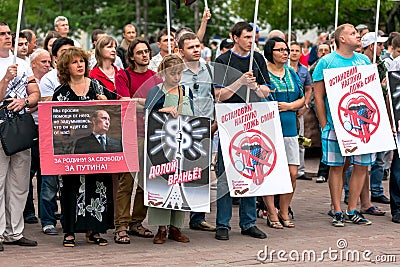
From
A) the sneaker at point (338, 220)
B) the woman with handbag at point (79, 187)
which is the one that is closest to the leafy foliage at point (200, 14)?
the sneaker at point (338, 220)

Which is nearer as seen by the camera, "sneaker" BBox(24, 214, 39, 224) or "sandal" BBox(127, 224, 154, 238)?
"sandal" BBox(127, 224, 154, 238)

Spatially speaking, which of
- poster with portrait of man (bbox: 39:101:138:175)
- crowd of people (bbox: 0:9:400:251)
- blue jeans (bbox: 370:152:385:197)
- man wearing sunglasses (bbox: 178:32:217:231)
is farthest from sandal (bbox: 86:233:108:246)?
blue jeans (bbox: 370:152:385:197)

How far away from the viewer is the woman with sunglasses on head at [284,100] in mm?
9914

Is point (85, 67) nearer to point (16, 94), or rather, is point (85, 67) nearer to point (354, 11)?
point (16, 94)

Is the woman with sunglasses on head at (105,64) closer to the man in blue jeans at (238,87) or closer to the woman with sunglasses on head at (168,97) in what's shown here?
the woman with sunglasses on head at (168,97)

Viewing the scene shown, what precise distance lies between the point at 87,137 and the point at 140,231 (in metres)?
1.30

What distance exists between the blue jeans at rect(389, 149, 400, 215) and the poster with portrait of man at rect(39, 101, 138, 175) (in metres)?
3.29

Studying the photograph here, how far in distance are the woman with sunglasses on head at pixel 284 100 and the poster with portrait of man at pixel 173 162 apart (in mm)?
1301

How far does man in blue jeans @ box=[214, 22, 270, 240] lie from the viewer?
30.1 ft

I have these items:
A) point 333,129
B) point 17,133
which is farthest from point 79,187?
point 333,129

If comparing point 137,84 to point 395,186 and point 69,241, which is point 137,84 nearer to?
point 69,241

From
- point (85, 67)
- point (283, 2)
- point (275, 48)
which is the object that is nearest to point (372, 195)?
point (275, 48)

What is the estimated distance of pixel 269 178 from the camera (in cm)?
936

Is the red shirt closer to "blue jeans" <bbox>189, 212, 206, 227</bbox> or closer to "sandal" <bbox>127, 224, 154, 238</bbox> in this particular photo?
"sandal" <bbox>127, 224, 154, 238</bbox>
